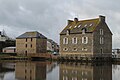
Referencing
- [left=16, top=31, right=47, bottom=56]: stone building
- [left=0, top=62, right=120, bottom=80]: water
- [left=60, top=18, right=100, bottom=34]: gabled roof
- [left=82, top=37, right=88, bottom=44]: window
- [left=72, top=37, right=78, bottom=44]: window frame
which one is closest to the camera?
[left=0, top=62, right=120, bottom=80]: water

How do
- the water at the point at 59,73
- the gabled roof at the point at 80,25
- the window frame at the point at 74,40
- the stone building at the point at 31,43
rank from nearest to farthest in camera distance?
1. the water at the point at 59,73
2. the gabled roof at the point at 80,25
3. the window frame at the point at 74,40
4. the stone building at the point at 31,43

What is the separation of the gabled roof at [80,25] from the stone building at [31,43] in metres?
12.3

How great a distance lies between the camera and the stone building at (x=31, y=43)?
78.2 metres

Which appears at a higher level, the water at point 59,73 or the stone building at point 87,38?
the stone building at point 87,38

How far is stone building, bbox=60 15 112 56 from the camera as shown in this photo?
6053 centimetres

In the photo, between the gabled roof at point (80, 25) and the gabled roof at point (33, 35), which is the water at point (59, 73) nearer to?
the gabled roof at point (80, 25)

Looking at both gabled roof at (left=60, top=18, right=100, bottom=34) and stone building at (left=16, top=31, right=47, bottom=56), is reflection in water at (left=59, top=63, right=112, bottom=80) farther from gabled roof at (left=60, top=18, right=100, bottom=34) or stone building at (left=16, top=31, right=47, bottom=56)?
stone building at (left=16, top=31, right=47, bottom=56)

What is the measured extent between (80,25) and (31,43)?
20.3 m

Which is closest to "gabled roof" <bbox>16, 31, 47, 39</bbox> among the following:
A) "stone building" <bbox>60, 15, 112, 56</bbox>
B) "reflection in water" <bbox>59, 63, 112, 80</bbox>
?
"stone building" <bbox>60, 15, 112, 56</bbox>

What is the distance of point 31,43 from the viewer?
3120 inches

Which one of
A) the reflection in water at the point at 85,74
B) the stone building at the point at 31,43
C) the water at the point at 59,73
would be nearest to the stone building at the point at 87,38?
the stone building at the point at 31,43

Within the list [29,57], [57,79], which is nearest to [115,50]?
[29,57]

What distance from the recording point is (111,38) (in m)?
66.1

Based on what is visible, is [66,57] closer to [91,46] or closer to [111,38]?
[91,46]
